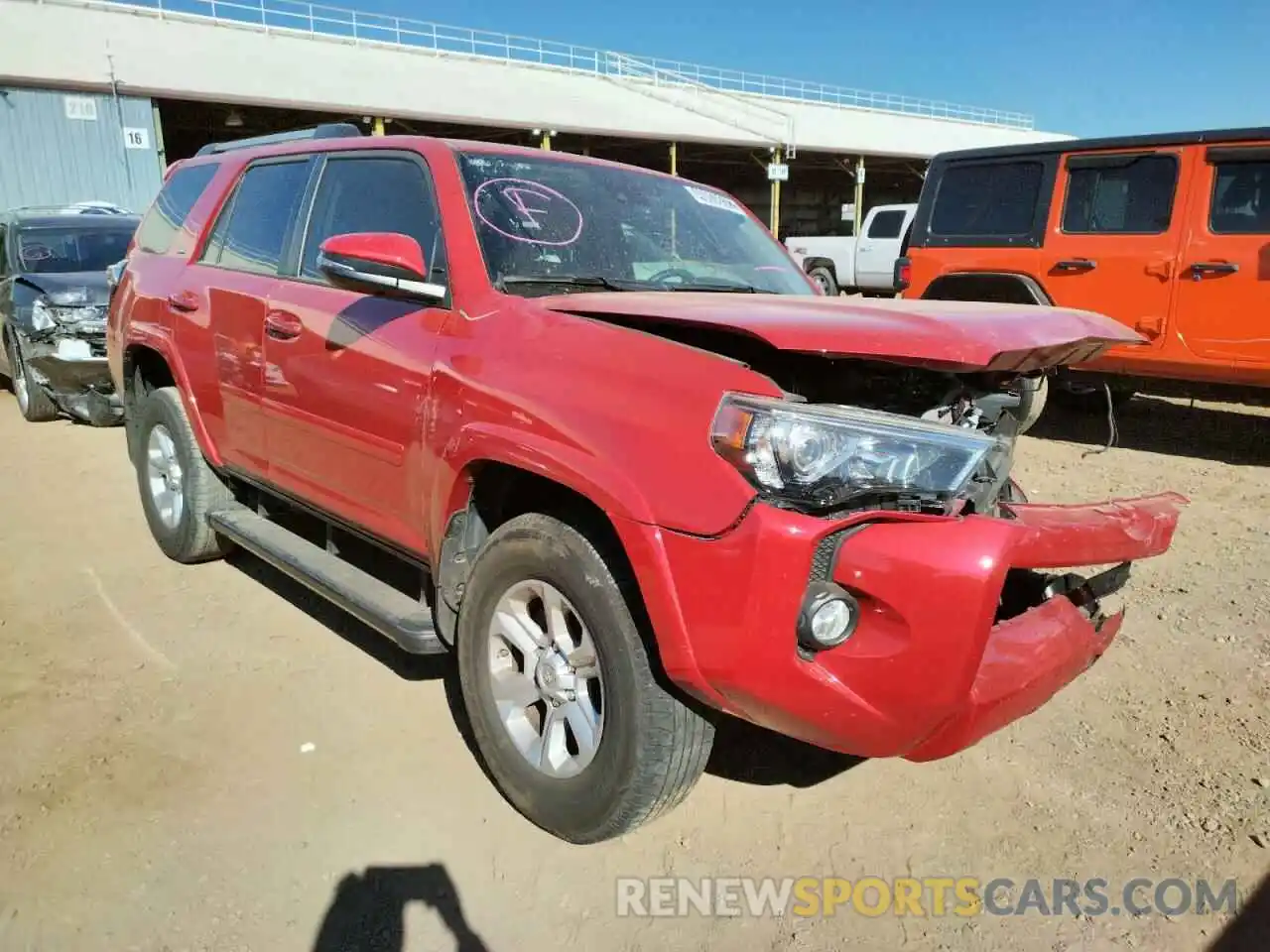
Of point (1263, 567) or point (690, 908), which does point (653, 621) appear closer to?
point (690, 908)

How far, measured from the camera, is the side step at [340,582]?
301cm

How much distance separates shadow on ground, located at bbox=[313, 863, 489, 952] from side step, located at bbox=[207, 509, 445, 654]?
2.25 ft

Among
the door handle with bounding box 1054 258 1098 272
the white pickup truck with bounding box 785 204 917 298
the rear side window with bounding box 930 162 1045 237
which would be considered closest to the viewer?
the door handle with bounding box 1054 258 1098 272

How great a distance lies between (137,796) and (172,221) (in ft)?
10.1

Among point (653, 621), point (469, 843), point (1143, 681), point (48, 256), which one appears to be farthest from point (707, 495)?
point (48, 256)

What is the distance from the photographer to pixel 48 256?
27.9 feet

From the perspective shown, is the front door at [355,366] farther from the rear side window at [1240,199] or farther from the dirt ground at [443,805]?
the rear side window at [1240,199]

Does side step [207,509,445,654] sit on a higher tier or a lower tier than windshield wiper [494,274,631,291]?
lower

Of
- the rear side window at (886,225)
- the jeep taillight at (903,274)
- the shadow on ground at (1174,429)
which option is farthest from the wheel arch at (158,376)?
the rear side window at (886,225)

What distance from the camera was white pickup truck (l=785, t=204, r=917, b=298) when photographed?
16906 millimetres

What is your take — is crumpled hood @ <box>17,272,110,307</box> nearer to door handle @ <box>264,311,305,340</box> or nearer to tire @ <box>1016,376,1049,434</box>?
door handle @ <box>264,311,305,340</box>

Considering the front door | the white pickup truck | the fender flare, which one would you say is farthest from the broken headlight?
the white pickup truck

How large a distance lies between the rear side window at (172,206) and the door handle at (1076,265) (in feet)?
19.2

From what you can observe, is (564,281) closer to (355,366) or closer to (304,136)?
(355,366)
